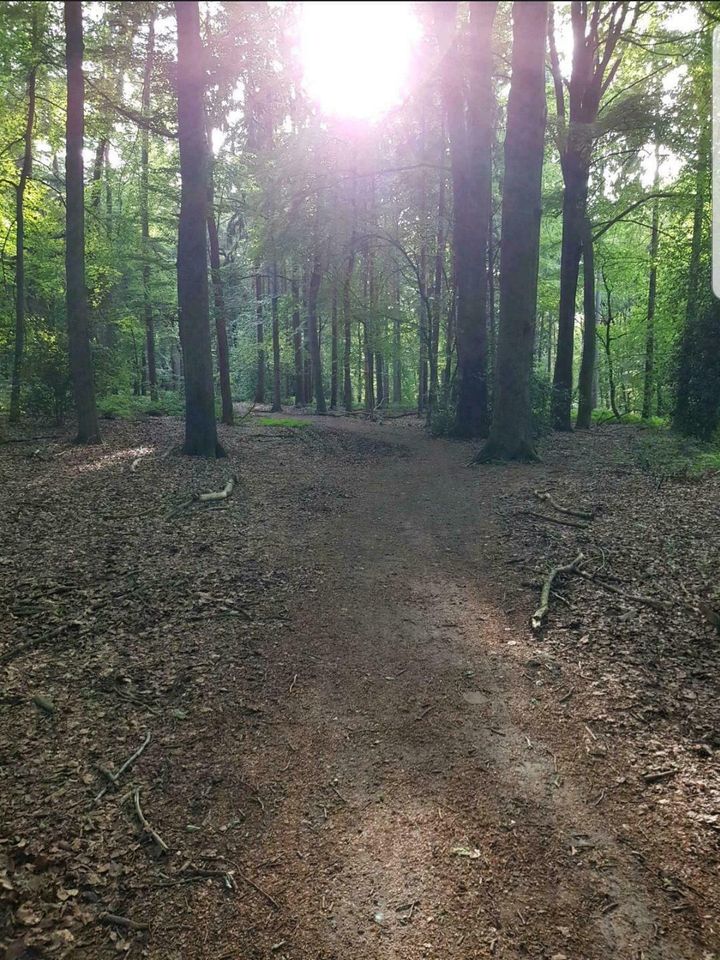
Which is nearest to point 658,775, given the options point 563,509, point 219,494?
point 563,509

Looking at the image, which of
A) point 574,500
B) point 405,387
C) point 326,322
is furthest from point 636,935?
point 405,387

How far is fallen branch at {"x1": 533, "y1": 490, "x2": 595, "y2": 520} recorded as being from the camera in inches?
265

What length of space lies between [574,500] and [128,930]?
20.8 feet

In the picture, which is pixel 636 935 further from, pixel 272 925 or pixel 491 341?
pixel 491 341

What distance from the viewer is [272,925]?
8.02ft

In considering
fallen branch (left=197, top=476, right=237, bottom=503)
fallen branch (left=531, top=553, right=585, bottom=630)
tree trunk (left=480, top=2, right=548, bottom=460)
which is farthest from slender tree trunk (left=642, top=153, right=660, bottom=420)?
fallen branch (left=531, top=553, right=585, bottom=630)

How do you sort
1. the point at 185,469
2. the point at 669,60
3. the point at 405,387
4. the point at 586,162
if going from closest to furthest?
the point at 185,469 → the point at 669,60 → the point at 586,162 → the point at 405,387

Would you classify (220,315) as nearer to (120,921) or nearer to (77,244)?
(77,244)

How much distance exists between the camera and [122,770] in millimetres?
3268

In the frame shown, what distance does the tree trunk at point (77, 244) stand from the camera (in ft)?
35.3

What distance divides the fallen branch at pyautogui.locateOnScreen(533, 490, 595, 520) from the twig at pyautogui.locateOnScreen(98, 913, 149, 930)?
565 cm

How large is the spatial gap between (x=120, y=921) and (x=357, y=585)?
334cm

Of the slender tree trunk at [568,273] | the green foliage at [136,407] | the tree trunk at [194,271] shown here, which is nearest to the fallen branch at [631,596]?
the tree trunk at [194,271]

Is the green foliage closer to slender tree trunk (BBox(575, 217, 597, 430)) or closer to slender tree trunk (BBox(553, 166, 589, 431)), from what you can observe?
slender tree trunk (BBox(553, 166, 589, 431))
